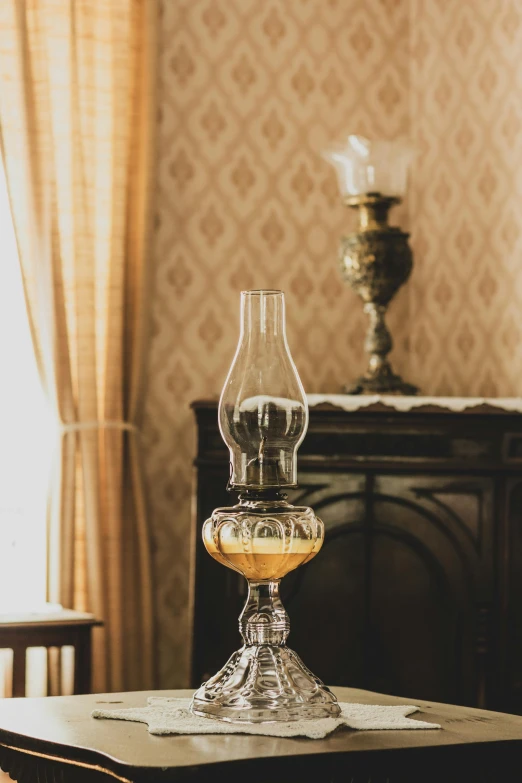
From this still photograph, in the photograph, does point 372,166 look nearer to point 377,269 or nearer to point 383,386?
point 377,269

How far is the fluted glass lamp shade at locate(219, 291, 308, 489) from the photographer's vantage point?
145cm

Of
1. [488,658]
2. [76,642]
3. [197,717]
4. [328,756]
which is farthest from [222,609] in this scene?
[328,756]

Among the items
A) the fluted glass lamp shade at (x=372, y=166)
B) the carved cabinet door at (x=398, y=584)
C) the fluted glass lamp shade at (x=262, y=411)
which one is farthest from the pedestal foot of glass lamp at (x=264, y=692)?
the fluted glass lamp shade at (x=372, y=166)

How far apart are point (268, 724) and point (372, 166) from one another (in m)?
2.32

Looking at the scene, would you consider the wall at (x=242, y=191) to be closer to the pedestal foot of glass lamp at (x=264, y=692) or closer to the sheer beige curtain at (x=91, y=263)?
the sheer beige curtain at (x=91, y=263)

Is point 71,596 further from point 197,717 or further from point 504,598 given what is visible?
point 197,717

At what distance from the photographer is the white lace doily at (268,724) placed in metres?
1.31

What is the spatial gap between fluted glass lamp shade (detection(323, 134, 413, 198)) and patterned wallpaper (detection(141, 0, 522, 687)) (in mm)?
409

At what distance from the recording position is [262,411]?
4.75 feet

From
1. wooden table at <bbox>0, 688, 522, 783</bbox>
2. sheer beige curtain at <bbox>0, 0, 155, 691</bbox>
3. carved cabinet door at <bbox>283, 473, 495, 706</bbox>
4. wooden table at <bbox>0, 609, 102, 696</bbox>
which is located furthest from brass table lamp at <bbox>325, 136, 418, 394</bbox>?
wooden table at <bbox>0, 688, 522, 783</bbox>

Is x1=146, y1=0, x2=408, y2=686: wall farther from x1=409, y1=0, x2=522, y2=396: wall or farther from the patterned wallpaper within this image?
x1=409, y1=0, x2=522, y2=396: wall

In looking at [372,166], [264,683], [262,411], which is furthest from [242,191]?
[264,683]

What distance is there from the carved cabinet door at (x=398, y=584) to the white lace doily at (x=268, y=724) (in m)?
1.47

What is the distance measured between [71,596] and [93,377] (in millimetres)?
647
